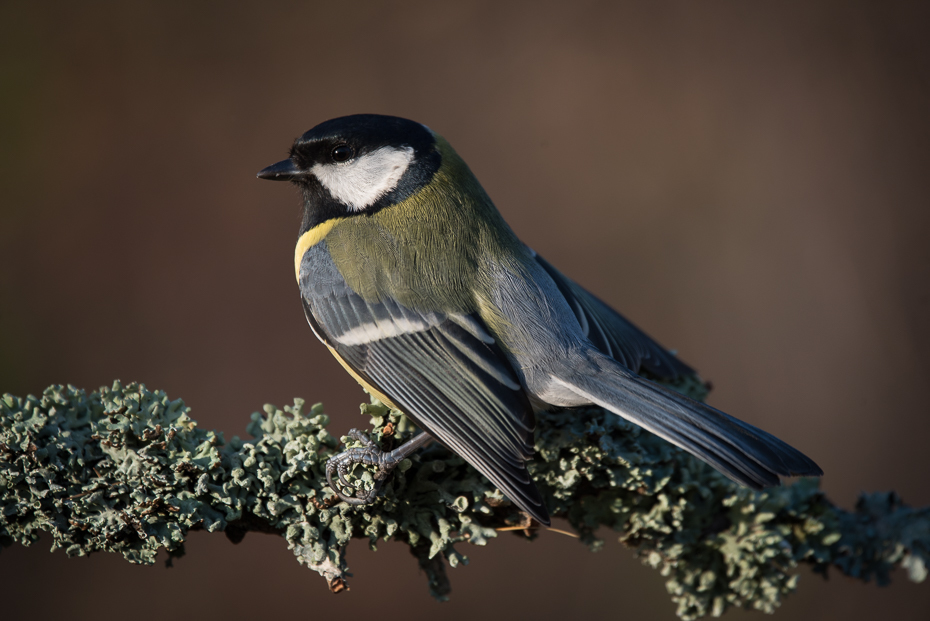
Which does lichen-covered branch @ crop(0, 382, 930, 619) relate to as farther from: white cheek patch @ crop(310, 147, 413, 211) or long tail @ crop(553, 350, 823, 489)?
white cheek patch @ crop(310, 147, 413, 211)

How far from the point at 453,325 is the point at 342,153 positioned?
18.3 inches

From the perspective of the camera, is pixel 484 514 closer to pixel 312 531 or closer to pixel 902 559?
pixel 312 531

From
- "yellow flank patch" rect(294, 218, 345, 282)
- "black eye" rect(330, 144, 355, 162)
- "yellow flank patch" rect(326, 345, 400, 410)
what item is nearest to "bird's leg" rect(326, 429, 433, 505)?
"yellow flank patch" rect(326, 345, 400, 410)

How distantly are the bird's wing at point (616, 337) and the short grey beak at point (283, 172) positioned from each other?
566 millimetres

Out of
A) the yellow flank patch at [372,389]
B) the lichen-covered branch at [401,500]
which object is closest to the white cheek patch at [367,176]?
the yellow flank patch at [372,389]

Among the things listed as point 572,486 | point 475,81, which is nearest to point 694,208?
point 475,81

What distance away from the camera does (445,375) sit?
111cm

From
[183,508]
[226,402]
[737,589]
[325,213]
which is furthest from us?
[226,402]

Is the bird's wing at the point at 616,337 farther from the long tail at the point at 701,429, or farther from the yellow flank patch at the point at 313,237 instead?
the yellow flank patch at the point at 313,237

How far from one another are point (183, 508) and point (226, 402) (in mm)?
1314

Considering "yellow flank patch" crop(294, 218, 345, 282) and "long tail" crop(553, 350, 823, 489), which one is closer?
"long tail" crop(553, 350, 823, 489)

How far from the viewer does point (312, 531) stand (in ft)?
3.26

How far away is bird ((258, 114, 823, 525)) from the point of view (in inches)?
38.8

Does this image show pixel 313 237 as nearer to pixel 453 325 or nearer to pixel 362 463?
pixel 453 325
